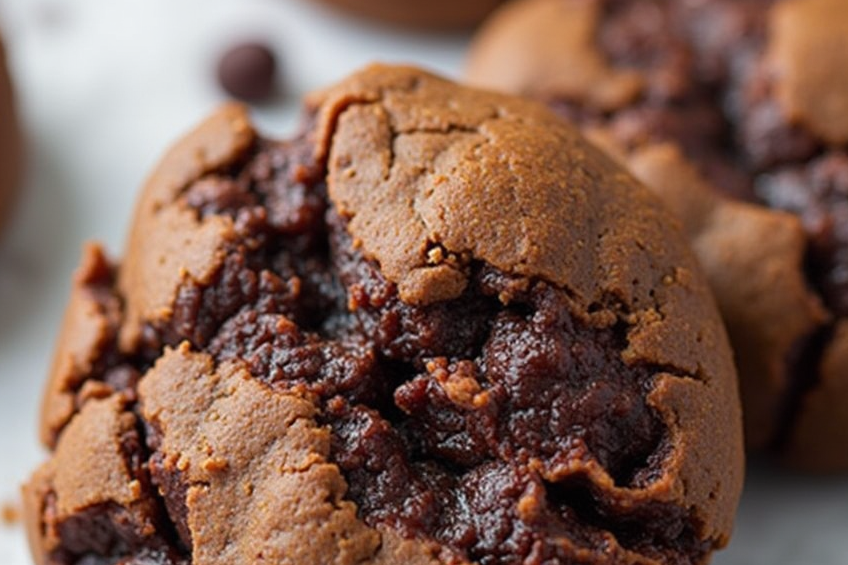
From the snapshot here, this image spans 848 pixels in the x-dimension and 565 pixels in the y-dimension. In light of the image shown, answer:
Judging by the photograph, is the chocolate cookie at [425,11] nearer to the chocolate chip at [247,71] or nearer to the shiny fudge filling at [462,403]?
the chocolate chip at [247,71]

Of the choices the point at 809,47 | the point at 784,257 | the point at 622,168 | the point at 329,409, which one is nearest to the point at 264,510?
the point at 329,409

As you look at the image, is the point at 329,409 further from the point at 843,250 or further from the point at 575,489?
the point at 843,250

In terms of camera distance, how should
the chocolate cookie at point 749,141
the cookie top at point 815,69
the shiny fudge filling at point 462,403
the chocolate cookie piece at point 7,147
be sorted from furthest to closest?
the chocolate cookie piece at point 7,147
the cookie top at point 815,69
the chocolate cookie at point 749,141
the shiny fudge filling at point 462,403

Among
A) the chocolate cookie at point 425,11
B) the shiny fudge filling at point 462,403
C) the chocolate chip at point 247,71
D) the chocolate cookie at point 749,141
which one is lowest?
the shiny fudge filling at point 462,403

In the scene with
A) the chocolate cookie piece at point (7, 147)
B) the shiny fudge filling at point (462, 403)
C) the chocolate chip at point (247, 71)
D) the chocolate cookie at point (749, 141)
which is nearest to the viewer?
the shiny fudge filling at point (462, 403)

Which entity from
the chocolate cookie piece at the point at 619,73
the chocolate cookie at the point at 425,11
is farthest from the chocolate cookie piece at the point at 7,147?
the chocolate cookie piece at the point at 619,73

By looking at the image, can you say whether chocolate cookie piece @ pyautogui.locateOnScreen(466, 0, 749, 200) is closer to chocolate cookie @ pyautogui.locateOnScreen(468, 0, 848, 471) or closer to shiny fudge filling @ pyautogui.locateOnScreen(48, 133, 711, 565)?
chocolate cookie @ pyautogui.locateOnScreen(468, 0, 848, 471)

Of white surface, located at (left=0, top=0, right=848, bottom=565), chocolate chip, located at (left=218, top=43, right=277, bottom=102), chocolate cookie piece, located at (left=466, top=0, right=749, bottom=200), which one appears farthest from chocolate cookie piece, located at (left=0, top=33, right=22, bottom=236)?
chocolate cookie piece, located at (left=466, top=0, right=749, bottom=200)
